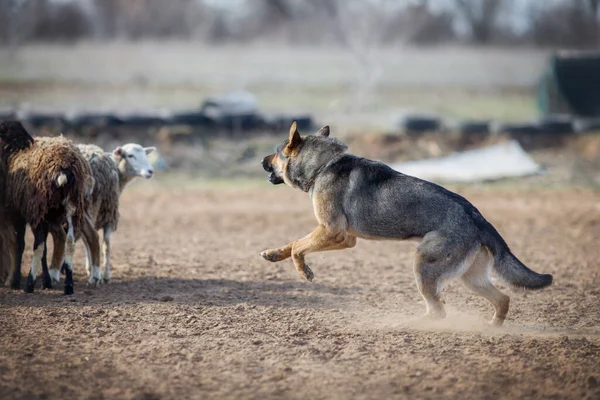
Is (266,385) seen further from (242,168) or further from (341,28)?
(341,28)

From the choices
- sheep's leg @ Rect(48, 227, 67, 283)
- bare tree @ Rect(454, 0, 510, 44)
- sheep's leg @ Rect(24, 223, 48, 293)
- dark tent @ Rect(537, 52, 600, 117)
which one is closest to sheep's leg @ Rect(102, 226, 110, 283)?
sheep's leg @ Rect(48, 227, 67, 283)

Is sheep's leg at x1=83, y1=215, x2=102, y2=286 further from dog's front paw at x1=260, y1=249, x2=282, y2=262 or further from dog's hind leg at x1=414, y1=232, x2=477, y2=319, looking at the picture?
dog's hind leg at x1=414, y1=232, x2=477, y2=319

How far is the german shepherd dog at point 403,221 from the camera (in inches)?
279

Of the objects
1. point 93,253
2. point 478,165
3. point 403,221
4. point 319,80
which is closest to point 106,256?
point 93,253

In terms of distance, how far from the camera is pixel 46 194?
26.9ft

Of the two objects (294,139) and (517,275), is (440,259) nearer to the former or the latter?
(517,275)

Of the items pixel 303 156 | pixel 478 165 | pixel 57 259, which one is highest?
pixel 303 156

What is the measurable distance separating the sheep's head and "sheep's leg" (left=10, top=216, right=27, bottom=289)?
1.58m

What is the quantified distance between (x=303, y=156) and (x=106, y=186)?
2.82 meters

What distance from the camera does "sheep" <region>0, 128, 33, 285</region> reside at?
8781 millimetres

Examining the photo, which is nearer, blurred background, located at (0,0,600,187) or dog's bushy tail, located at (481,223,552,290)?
dog's bushy tail, located at (481,223,552,290)

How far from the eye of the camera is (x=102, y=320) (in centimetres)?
755

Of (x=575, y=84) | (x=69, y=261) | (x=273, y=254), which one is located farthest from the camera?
(x=575, y=84)

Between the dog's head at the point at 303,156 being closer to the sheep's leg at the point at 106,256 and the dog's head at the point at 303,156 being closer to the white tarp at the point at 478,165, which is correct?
the sheep's leg at the point at 106,256
